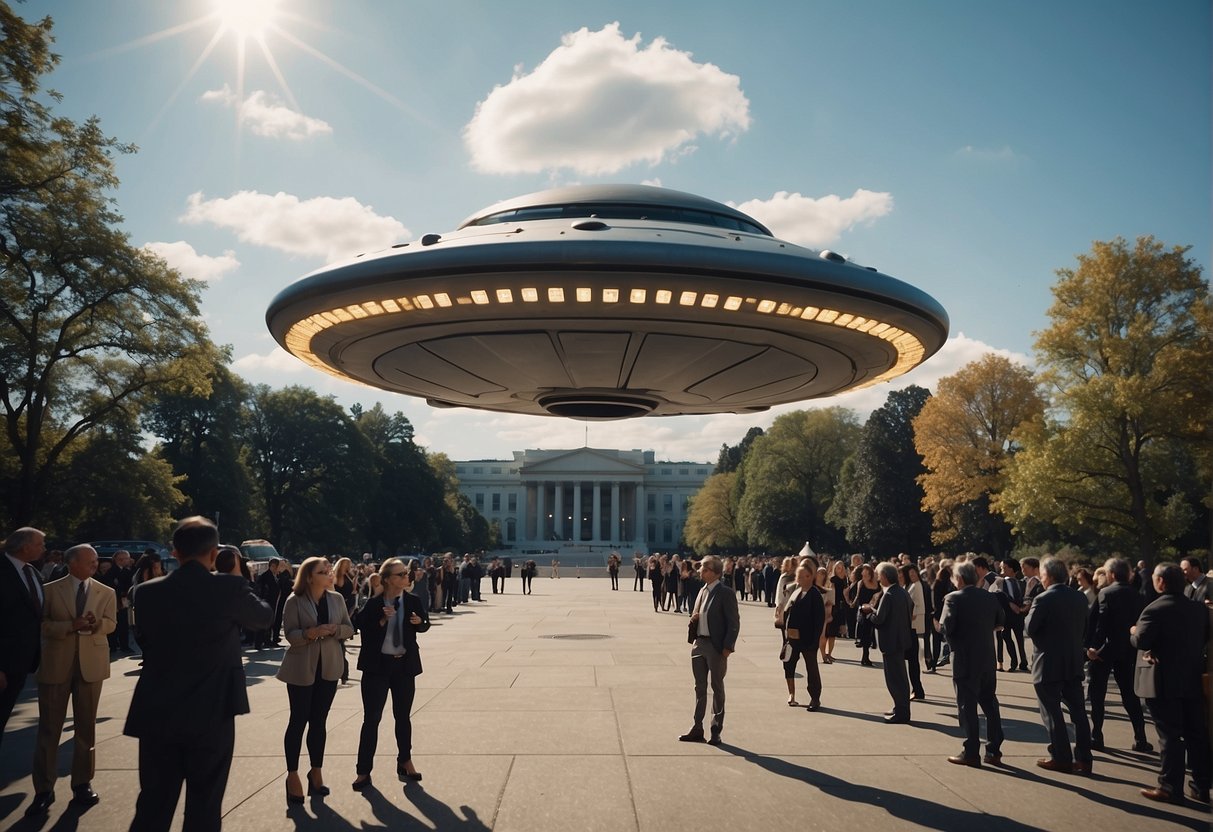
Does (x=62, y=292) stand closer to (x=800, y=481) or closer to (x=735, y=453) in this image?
(x=800, y=481)

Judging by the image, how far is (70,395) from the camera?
3500 cm

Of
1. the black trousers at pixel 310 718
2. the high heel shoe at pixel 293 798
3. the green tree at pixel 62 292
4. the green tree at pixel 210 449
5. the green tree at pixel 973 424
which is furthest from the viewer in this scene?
the green tree at pixel 210 449

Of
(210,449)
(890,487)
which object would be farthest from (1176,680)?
(210,449)

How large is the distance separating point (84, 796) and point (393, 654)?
8.33 ft

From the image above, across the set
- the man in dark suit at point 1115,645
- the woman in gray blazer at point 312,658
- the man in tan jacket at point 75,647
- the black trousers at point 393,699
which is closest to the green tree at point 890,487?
the man in dark suit at point 1115,645

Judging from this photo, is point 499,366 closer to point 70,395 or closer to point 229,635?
point 229,635

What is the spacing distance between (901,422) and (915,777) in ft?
189

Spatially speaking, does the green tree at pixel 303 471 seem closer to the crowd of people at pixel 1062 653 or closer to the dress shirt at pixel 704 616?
the crowd of people at pixel 1062 653

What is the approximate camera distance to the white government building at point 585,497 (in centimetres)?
14112

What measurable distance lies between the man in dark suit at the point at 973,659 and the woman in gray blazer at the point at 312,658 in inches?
230

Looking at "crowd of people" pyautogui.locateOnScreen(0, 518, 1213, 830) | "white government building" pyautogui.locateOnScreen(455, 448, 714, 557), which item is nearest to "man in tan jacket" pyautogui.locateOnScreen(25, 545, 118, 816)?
"crowd of people" pyautogui.locateOnScreen(0, 518, 1213, 830)

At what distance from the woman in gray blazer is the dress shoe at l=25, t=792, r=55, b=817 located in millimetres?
1749

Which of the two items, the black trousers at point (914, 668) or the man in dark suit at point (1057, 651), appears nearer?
the man in dark suit at point (1057, 651)

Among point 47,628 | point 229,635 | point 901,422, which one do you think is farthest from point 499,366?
point 901,422
